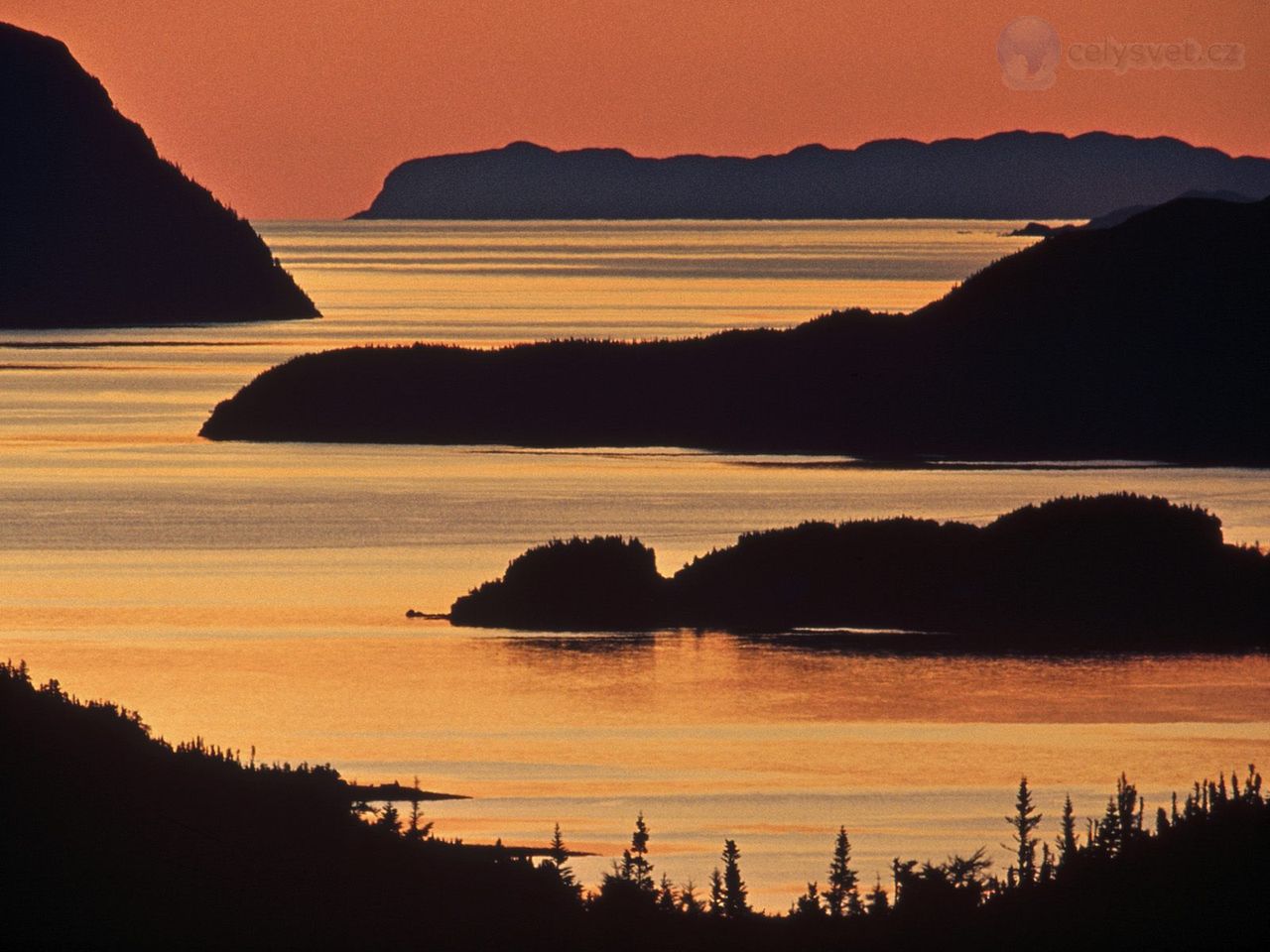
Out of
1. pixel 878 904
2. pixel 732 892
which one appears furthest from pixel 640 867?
pixel 878 904

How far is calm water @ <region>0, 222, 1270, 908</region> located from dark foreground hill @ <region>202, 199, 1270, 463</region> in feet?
24.3

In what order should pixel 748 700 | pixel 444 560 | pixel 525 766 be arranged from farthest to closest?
pixel 444 560
pixel 748 700
pixel 525 766

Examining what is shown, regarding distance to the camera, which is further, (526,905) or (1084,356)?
(1084,356)

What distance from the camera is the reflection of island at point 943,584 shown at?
3375 cm

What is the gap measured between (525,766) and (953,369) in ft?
179

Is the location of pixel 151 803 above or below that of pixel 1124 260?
below

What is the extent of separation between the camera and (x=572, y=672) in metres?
29.0

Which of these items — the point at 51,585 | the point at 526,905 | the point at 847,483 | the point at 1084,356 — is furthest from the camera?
the point at 1084,356

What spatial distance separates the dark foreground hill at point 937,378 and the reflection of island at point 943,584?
1307 inches

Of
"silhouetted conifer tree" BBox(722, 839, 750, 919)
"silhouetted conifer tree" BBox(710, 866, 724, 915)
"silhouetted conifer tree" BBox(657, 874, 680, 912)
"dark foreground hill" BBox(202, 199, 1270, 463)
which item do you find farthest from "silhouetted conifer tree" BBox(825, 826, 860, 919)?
"dark foreground hill" BBox(202, 199, 1270, 463)

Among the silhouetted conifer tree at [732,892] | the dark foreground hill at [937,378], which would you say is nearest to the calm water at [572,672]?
the silhouetted conifer tree at [732,892]

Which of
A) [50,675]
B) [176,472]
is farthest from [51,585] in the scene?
[176,472]

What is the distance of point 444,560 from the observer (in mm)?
40906

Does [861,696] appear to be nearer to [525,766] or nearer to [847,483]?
[525,766]
